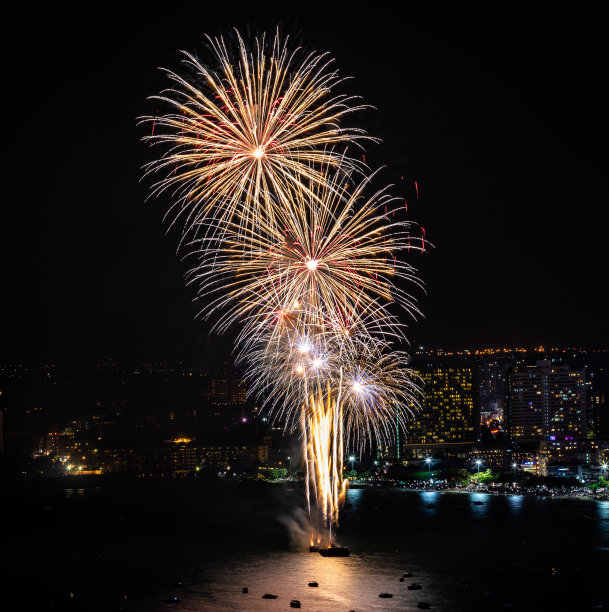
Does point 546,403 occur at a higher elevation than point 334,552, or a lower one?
higher

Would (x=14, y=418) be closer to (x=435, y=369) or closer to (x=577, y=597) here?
(x=435, y=369)

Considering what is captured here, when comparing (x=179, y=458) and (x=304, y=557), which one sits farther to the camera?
(x=179, y=458)

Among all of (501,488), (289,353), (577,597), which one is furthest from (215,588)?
(501,488)

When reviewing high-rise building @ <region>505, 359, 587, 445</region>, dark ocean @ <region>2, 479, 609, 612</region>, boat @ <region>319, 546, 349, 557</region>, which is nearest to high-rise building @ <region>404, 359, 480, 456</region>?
high-rise building @ <region>505, 359, 587, 445</region>

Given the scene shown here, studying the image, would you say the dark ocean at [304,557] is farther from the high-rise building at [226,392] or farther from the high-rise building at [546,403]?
the high-rise building at [226,392]

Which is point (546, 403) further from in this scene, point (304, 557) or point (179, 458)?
point (304, 557)

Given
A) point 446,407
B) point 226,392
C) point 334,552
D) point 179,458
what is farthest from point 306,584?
point 226,392

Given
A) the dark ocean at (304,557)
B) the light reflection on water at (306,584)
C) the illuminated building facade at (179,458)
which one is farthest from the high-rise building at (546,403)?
the light reflection on water at (306,584)
